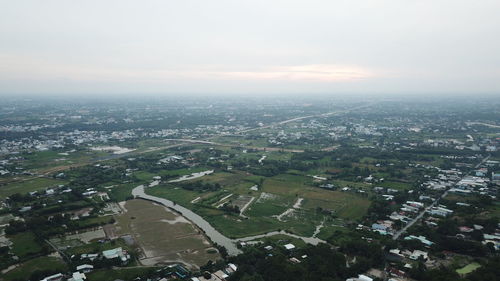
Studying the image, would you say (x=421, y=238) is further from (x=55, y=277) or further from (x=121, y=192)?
(x=121, y=192)

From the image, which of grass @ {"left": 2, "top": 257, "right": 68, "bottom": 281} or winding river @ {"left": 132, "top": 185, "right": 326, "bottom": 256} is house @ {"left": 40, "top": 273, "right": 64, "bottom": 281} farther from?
winding river @ {"left": 132, "top": 185, "right": 326, "bottom": 256}

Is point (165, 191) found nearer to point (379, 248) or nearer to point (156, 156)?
point (156, 156)

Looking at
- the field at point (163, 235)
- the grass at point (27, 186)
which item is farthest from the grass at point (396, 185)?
the grass at point (27, 186)

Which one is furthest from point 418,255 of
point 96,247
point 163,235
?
point 96,247

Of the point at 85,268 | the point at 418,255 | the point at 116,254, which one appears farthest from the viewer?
the point at 116,254

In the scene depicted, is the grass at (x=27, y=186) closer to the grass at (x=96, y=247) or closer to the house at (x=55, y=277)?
the grass at (x=96, y=247)

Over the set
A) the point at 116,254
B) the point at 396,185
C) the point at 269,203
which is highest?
the point at 116,254
